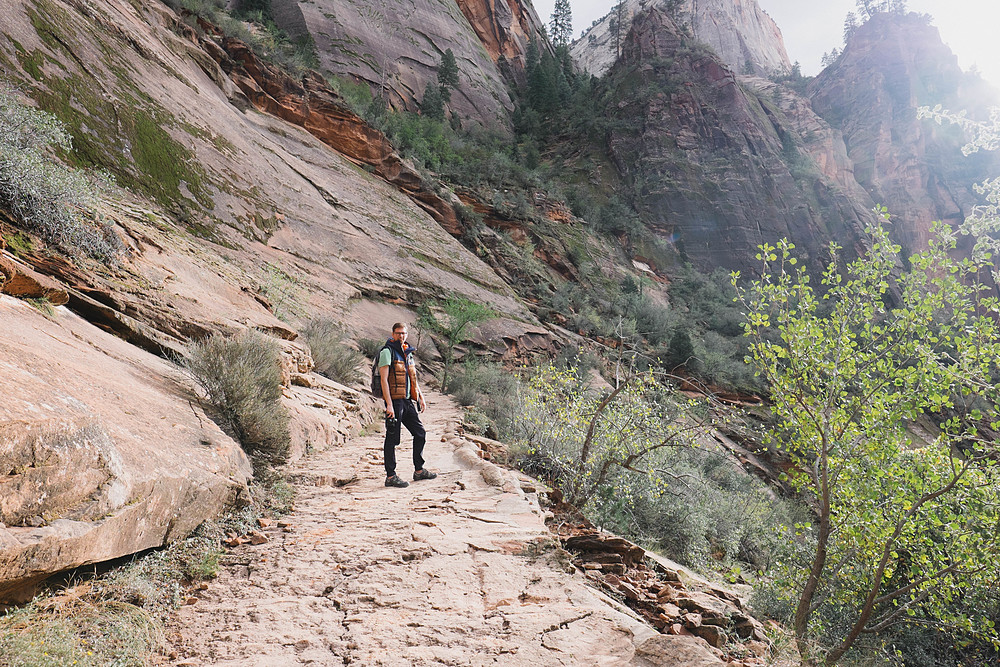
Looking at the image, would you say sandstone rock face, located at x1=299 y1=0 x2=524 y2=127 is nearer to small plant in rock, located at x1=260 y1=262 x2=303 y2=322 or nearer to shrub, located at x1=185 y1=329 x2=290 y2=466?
small plant in rock, located at x1=260 y1=262 x2=303 y2=322

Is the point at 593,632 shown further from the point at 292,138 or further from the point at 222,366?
the point at 292,138

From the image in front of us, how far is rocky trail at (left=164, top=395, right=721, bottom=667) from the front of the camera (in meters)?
2.23

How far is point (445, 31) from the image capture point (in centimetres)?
4394

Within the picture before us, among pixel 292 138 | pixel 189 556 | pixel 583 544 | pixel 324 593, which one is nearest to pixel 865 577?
pixel 583 544

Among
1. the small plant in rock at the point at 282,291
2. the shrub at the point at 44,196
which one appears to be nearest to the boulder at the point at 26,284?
the shrub at the point at 44,196

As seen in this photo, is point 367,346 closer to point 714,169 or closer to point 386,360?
point 386,360

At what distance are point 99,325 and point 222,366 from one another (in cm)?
146

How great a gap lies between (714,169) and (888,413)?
154 ft

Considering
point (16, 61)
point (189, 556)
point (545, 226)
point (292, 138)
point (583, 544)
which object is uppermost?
point (545, 226)

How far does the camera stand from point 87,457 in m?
2.40

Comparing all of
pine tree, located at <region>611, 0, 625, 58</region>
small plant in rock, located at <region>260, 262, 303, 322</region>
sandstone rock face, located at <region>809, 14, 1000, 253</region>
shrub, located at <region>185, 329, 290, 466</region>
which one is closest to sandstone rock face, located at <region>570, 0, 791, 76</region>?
pine tree, located at <region>611, 0, 625, 58</region>

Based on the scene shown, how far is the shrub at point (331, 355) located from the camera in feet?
30.5

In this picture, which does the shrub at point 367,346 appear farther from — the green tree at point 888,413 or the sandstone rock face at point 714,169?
the sandstone rock face at point 714,169

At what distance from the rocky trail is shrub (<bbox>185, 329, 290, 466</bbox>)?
2.44ft
